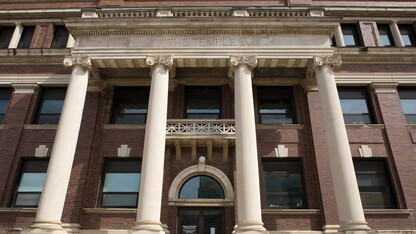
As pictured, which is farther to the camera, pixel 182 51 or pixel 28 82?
pixel 28 82

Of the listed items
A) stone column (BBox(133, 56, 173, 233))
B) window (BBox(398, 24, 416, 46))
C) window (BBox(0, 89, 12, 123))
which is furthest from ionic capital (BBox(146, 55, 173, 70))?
window (BBox(398, 24, 416, 46))

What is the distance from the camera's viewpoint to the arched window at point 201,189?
1370cm

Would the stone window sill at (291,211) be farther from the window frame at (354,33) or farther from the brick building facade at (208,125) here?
the window frame at (354,33)

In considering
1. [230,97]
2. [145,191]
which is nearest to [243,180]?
[145,191]

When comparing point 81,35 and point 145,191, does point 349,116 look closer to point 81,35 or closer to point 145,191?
point 145,191

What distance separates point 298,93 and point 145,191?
373 inches

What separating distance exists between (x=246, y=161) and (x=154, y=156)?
3459 mm

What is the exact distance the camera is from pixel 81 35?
45.5ft

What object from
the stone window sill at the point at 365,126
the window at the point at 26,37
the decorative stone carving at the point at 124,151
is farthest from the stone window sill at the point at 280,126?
the window at the point at 26,37

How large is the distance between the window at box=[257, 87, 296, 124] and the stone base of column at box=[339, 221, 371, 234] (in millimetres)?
6157

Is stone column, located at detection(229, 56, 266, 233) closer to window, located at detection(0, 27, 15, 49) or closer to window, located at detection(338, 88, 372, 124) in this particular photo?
window, located at detection(338, 88, 372, 124)

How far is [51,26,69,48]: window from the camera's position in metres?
17.5

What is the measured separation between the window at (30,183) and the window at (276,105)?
11.1 metres

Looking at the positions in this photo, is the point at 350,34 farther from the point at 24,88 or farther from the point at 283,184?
the point at 24,88
